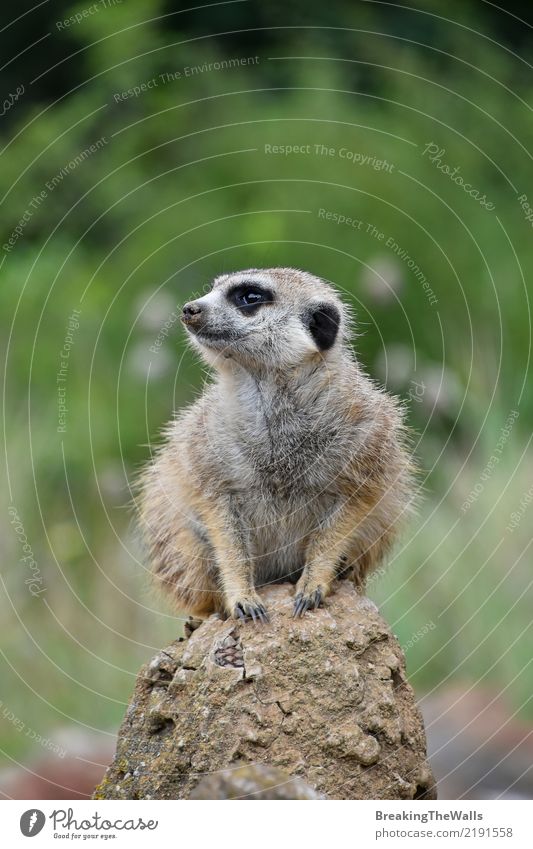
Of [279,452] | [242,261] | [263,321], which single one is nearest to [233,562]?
[279,452]

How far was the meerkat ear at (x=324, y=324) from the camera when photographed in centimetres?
419

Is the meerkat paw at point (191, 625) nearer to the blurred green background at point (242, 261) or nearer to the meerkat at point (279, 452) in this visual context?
the meerkat at point (279, 452)

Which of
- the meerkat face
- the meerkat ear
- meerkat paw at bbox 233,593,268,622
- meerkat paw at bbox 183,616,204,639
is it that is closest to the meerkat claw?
meerkat paw at bbox 233,593,268,622

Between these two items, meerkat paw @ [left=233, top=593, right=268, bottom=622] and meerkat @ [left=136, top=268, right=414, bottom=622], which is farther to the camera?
meerkat @ [left=136, top=268, right=414, bottom=622]

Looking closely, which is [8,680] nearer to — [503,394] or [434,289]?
[503,394]

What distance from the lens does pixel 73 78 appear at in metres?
11.3

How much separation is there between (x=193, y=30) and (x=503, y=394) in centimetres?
573

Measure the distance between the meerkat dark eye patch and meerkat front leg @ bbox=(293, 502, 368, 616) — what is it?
0.75 m

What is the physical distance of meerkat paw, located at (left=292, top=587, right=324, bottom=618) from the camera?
12.2 ft

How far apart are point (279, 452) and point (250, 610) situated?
552 millimetres
